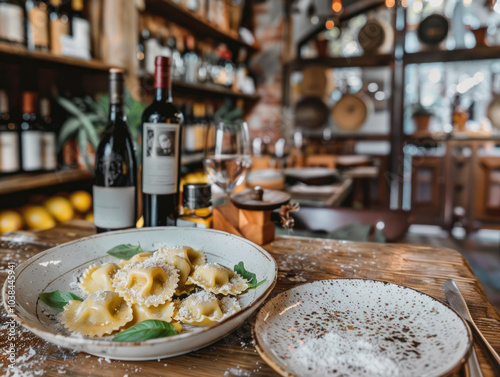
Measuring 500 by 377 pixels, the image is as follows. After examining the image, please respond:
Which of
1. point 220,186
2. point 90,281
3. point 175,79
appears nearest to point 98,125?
point 220,186

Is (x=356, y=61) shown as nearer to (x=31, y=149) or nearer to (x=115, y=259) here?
(x=31, y=149)

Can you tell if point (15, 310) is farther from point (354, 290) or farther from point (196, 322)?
point (354, 290)

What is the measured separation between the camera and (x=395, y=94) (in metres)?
4.02

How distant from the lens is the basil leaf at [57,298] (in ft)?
1.60

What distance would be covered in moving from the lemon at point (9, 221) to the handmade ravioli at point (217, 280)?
1.20 meters

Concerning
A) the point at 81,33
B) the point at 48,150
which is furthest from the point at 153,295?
the point at 81,33

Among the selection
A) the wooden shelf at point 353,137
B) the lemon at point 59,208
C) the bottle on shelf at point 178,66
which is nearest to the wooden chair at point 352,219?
the lemon at point 59,208

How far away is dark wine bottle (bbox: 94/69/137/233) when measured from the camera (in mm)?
809

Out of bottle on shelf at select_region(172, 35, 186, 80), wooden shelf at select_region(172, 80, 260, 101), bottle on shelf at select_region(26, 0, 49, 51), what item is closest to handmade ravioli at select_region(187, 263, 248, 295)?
bottle on shelf at select_region(26, 0, 49, 51)

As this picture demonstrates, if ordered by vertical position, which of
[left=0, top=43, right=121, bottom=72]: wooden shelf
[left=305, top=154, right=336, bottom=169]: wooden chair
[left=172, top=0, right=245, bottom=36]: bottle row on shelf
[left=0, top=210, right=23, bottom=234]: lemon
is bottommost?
[left=0, top=210, right=23, bottom=234]: lemon

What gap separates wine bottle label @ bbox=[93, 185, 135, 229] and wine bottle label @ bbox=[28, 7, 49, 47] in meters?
1.09

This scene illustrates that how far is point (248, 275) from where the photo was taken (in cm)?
56

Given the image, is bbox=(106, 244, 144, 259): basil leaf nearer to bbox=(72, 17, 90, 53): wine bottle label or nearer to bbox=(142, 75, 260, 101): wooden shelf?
bbox=(72, 17, 90, 53): wine bottle label

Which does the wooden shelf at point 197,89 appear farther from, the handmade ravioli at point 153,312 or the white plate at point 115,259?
the handmade ravioli at point 153,312
